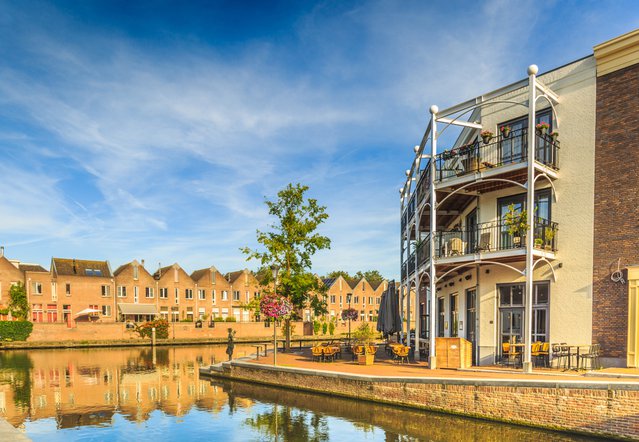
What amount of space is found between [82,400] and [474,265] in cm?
1494

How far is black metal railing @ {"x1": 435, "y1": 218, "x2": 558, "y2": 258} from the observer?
658 inches

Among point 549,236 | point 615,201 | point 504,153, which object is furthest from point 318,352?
point 615,201

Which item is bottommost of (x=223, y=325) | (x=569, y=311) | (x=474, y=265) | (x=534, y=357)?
(x=223, y=325)

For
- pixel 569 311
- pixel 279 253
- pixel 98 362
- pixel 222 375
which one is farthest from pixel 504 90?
pixel 98 362

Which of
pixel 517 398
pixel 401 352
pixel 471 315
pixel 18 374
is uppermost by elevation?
pixel 471 315

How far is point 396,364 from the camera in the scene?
2022 cm

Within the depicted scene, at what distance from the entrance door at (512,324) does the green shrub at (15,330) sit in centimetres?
4155

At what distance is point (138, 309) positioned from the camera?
5731 cm

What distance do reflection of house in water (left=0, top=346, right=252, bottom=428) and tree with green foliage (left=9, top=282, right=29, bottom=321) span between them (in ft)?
73.7

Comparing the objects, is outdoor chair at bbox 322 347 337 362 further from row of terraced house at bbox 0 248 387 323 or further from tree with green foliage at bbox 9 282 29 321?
tree with green foliage at bbox 9 282 29 321

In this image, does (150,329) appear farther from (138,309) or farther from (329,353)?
(329,353)

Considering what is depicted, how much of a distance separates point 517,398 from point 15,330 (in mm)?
43767

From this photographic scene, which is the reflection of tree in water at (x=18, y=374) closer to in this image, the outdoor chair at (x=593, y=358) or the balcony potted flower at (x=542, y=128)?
the outdoor chair at (x=593, y=358)

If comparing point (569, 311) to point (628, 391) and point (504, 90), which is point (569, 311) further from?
point (504, 90)
